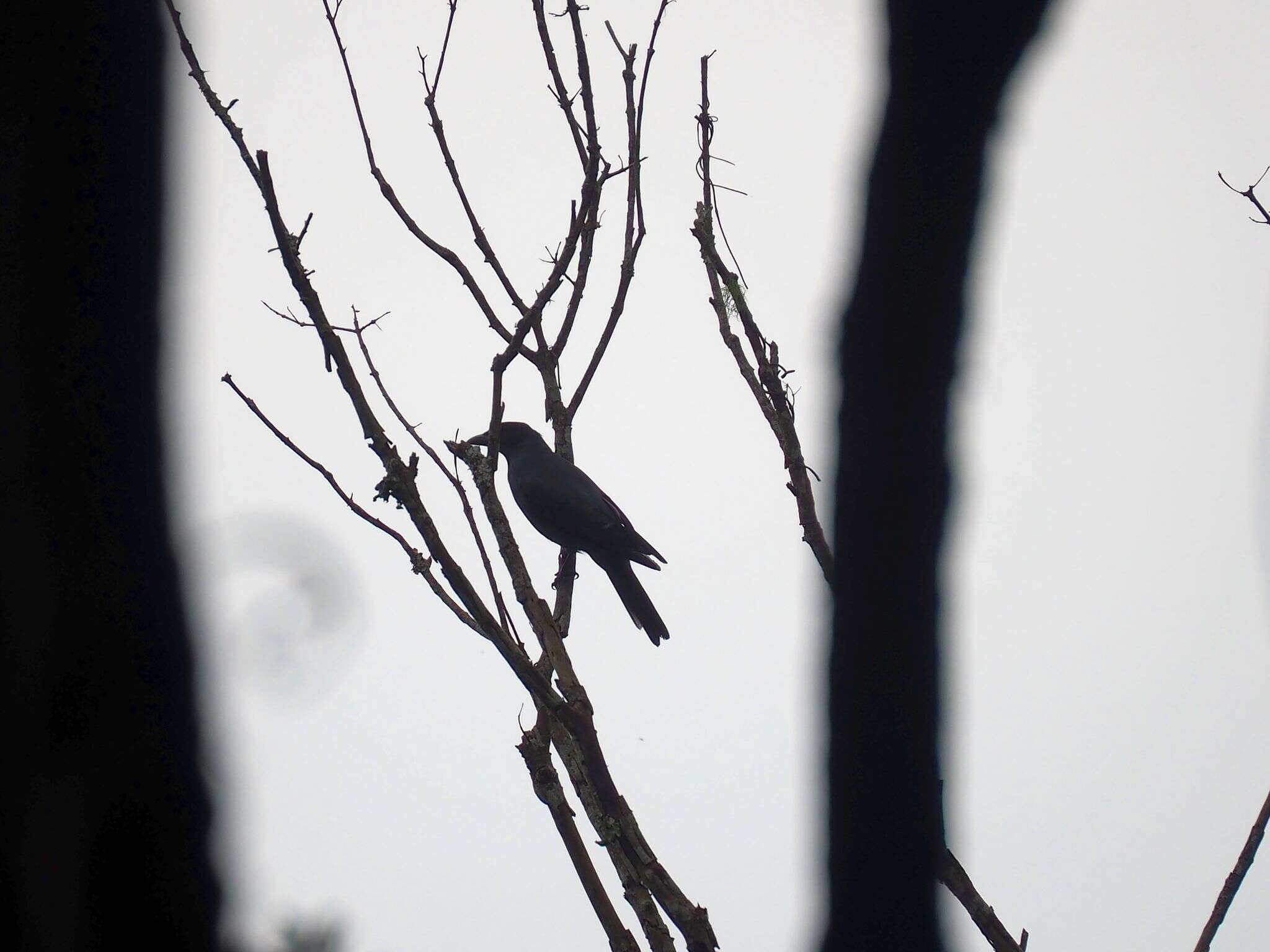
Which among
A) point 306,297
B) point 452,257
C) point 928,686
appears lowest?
point 928,686

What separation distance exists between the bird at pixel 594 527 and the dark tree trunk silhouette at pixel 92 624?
485 centimetres

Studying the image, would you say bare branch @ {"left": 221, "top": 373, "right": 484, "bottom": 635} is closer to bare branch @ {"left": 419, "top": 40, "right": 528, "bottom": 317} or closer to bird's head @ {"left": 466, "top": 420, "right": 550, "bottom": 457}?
bare branch @ {"left": 419, "top": 40, "right": 528, "bottom": 317}

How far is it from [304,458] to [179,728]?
133cm

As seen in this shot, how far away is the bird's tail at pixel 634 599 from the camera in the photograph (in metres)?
6.74

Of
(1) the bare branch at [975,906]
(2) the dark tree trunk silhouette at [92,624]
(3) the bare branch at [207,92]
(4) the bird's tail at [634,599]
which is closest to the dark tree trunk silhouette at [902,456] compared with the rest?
(2) the dark tree trunk silhouette at [92,624]

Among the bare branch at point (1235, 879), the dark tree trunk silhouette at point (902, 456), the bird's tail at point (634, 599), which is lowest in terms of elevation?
the bare branch at point (1235, 879)

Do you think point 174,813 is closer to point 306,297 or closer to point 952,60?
point 952,60

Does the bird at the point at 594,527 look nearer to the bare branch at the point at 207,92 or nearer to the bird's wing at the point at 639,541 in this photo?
the bird's wing at the point at 639,541

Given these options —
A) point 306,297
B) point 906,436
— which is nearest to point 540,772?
point 306,297

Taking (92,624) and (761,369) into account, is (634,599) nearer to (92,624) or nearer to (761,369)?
(761,369)

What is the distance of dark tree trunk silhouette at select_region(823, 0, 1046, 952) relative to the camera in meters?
1.15

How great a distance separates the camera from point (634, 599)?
6.80 m

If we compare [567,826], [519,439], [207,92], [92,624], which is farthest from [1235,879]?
[519,439]

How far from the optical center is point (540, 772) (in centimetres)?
267
